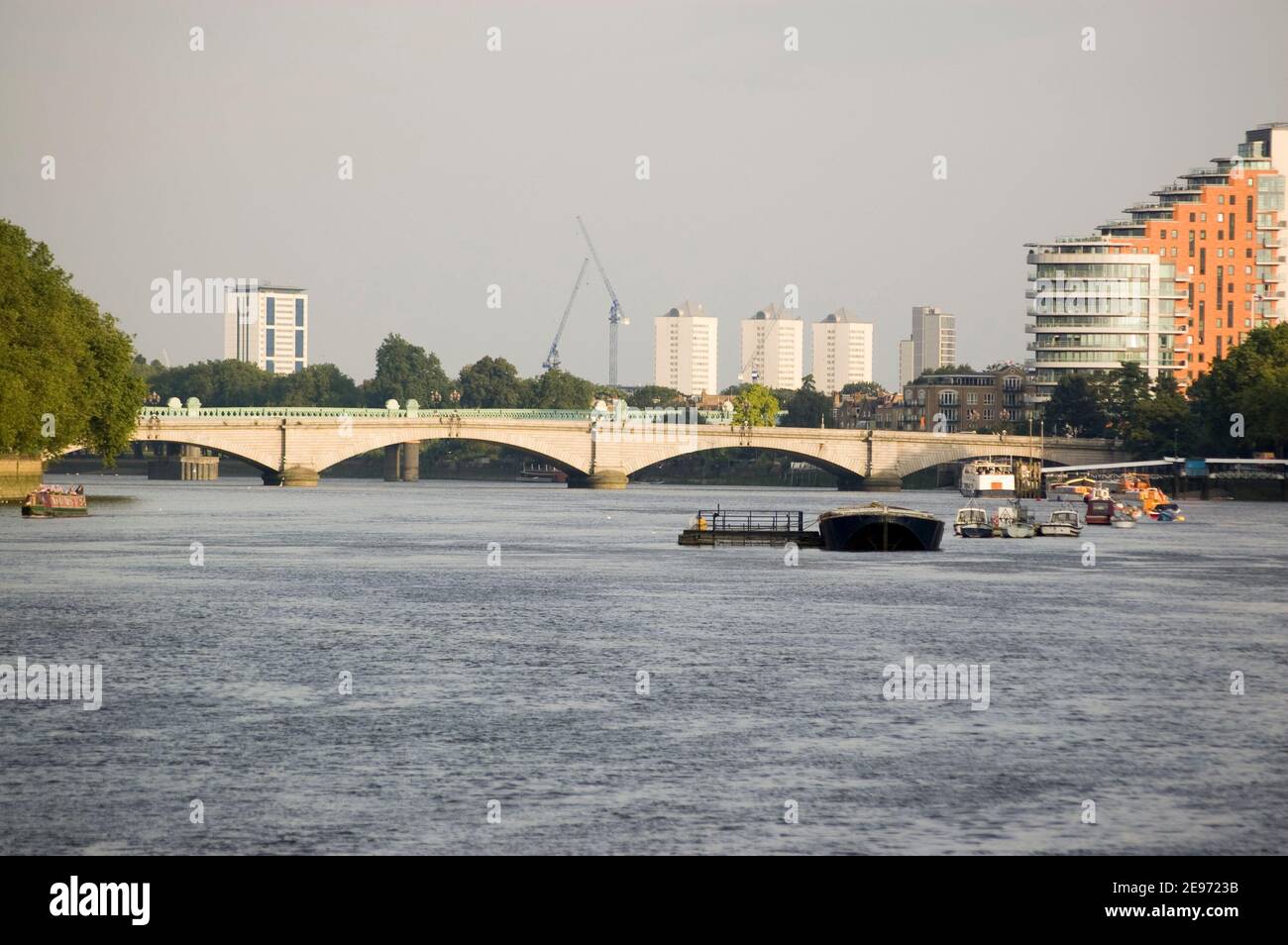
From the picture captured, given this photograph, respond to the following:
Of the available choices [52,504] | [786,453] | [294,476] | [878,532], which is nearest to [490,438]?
[294,476]

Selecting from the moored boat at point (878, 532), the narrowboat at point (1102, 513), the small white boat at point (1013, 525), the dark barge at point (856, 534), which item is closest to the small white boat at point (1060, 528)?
the small white boat at point (1013, 525)

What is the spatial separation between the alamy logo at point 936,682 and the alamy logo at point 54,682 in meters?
16.3

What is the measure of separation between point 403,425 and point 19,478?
53037mm

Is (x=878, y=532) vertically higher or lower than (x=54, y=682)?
higher

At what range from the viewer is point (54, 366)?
357ft

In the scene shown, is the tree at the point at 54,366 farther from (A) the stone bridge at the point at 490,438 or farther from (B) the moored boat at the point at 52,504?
(A) the stone bridge at the point at 490,438

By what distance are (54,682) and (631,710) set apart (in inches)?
488

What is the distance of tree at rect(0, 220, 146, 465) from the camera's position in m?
105

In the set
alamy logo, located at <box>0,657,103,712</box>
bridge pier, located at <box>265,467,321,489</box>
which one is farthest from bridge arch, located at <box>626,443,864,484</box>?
alamy logo, located at <box>0,657,103,712</box>
